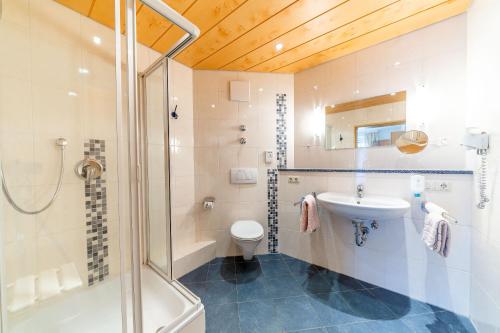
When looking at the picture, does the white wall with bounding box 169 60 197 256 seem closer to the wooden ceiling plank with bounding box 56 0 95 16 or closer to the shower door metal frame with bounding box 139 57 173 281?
the shower door metal frame with bounding box 139 57 173 281

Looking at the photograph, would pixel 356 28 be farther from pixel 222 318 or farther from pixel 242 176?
pixel 222 318

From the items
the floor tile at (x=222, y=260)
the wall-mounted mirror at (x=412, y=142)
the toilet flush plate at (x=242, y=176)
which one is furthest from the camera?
the toilet flush plate at (x=242, y=176)

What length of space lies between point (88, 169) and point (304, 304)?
6.24 ft

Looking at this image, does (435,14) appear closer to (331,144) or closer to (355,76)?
(355,76)

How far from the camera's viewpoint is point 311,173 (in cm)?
200

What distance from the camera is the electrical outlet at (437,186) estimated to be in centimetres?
136

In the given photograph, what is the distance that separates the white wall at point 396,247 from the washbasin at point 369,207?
109 mm

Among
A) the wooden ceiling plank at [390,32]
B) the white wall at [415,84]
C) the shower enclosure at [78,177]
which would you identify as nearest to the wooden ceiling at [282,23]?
the wooden ceiling plank at [390,32]

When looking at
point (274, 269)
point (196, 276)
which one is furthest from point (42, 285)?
point (274, 269)

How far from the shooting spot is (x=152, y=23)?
1.41 meters

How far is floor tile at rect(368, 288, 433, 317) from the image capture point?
4.51ft

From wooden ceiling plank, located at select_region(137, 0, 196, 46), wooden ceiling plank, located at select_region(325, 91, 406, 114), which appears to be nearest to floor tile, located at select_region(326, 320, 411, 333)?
wooden ceiling plank, located at select_region(325, 91, 406, 114)

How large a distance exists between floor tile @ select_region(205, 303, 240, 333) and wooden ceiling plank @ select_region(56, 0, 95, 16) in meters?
2.32

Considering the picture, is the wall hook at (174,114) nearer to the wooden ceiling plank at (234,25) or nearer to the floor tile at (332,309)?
the wooden ceiling plank at (234,25)
